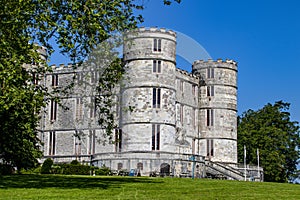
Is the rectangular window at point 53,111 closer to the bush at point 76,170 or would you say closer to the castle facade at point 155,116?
the castle facade at point 155,116

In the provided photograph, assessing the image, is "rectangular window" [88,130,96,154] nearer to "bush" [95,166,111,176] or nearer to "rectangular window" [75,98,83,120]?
"rectangular window" [75,98,83,120]

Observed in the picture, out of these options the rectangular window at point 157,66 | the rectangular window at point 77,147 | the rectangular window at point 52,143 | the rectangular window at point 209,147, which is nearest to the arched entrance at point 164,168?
the rectangular window at point 157,66

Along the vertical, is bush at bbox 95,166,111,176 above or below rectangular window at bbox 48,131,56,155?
below

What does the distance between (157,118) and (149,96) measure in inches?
79.1

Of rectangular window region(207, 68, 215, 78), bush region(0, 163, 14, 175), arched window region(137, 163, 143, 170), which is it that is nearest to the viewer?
bush region(0, 163, 14, 175)

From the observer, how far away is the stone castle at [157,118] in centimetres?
4972

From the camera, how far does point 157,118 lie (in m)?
50.2

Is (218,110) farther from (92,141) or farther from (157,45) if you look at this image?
(92,141)

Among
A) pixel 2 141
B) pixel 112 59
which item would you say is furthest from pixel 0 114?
pixel 112 59

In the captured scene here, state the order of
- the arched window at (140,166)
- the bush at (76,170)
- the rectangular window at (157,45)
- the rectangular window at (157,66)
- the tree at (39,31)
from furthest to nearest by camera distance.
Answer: the rectangular window at (157,45), the rectangular window at (157,66), the arched window at (140,166), the bush at (76,170), the tree at (39,31)

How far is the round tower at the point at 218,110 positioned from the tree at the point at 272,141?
613 centimetres

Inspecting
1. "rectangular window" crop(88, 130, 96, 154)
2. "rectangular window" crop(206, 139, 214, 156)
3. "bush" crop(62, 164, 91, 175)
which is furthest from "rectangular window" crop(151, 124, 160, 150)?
"rectangular window" crop(206, 139, 214, 156)

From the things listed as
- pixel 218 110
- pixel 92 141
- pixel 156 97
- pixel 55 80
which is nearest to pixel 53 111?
pixel 55 80

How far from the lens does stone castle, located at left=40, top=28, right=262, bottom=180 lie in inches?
1957
